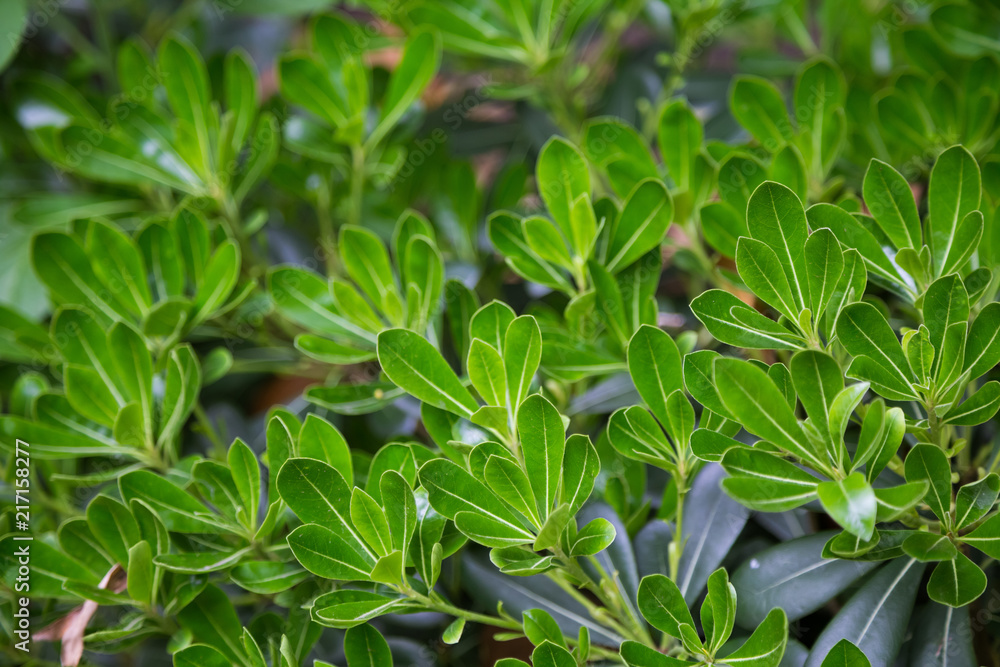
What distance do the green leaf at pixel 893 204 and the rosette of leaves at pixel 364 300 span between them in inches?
14.4

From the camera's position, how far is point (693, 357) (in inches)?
21.3

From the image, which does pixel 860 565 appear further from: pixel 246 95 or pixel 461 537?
pixel 246 95

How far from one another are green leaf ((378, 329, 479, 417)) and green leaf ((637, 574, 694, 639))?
7.5 inches

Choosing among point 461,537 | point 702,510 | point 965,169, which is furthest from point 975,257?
point 461,537

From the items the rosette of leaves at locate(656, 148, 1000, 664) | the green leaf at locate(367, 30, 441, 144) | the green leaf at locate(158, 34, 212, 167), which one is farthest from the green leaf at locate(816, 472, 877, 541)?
the green leaf at locate(158, 34, 212, 167)

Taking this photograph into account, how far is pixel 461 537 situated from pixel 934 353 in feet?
1.25

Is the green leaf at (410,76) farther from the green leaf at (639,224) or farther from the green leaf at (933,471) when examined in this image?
the green leaf at (933,471)

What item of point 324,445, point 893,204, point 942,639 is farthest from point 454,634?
point 893,204

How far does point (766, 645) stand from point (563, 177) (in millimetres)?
431

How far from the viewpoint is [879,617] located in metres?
0.58

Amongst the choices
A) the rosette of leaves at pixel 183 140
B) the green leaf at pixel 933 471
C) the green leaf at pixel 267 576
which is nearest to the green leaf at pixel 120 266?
the rosette of leaves at pixel 183 140

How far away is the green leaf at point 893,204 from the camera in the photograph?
2.01 feet

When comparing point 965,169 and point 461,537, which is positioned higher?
point 965,169

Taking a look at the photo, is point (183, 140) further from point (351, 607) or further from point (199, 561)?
point (351, 607)
